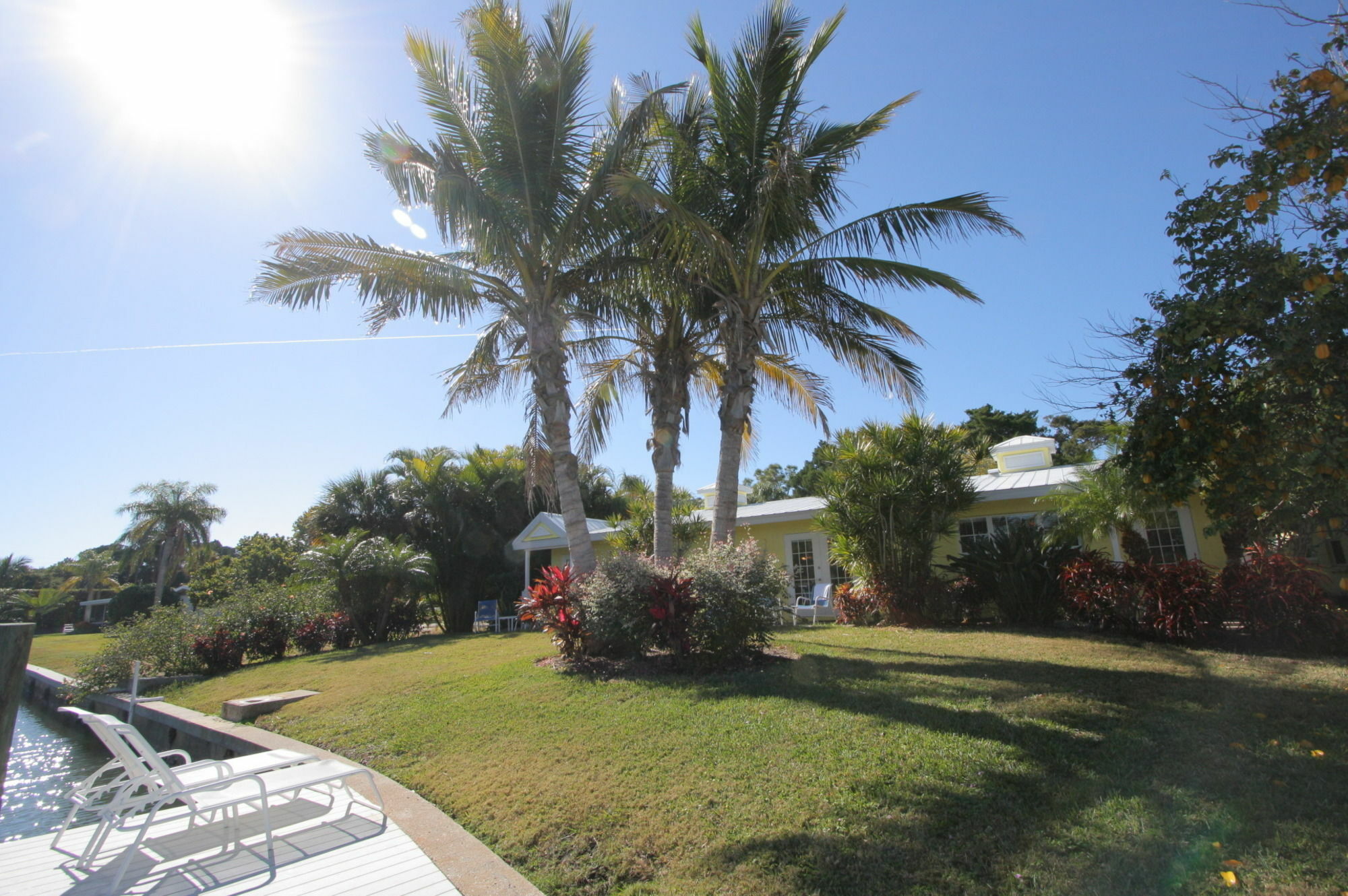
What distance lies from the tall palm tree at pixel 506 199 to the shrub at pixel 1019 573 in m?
6.73

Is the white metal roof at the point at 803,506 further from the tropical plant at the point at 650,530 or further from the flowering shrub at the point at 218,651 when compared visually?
the flowering shrub at the point at 218,651

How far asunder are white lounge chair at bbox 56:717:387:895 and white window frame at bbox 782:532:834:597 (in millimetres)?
12754

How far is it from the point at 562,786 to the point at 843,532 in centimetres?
913

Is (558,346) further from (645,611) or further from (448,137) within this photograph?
(645,611)

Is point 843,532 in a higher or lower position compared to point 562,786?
higher

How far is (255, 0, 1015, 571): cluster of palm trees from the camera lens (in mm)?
9500

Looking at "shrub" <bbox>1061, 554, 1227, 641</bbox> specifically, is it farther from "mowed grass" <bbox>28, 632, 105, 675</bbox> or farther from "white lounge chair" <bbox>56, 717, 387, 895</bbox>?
"mowed grass" <bbox>28, 632, 105, 675</bbox>

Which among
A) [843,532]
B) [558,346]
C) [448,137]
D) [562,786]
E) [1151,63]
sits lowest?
[562,786]

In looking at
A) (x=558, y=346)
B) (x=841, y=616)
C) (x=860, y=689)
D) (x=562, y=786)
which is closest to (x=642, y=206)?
(x=558, y=346)

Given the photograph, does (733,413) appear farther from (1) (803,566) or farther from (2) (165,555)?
(2) (165,555)

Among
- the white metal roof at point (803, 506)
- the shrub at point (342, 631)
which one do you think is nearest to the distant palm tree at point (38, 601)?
the shrub at point (342, 631)

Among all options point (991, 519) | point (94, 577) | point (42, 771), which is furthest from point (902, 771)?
point (94, 577)

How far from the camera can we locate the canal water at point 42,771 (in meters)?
7.43

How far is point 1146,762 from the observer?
14.6 ft
